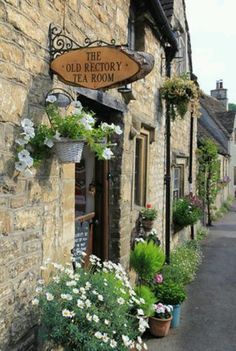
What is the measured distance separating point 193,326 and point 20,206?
→ 3961 millimetres

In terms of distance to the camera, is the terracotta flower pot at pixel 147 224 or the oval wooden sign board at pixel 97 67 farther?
the terracotta flower pot at pixel 147 224

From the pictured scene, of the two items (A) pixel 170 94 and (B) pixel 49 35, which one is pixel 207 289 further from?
(B) pixel 49 35

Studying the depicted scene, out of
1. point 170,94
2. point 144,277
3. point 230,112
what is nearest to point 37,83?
point 144,277

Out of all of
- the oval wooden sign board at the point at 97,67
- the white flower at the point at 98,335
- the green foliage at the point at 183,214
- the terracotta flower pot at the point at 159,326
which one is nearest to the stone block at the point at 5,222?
the white flower at the point at 98,335

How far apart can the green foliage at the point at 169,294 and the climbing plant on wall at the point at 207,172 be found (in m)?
8.65

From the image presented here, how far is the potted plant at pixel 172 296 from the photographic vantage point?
217 inches

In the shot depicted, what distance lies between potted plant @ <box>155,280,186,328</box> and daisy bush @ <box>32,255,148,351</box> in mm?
2558

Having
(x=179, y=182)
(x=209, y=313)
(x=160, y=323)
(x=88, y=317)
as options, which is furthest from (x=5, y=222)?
(x=179, y=182)

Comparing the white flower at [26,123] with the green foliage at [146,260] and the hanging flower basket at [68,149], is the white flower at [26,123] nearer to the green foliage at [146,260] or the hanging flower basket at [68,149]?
the hanging flower basket at [68,149]

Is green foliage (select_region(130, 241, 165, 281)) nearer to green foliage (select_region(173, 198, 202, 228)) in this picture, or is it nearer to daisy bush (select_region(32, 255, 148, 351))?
daisy bush (select_region(32, 255, 148, 351))

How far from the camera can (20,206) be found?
274 centimetres

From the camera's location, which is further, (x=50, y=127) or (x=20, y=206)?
(x=50, y=127)

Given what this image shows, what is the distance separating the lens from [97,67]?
9.23 feet

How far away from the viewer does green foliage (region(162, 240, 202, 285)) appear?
6484mm
